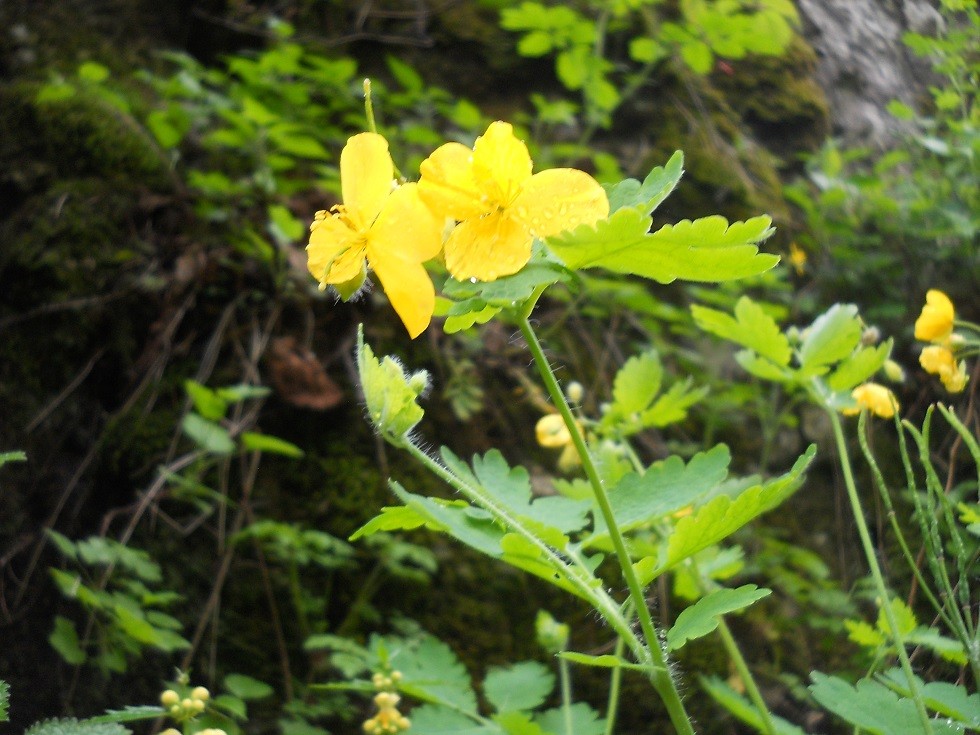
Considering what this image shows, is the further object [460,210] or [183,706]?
[183,706]

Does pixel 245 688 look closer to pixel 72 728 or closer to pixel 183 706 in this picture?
pixel 183 706

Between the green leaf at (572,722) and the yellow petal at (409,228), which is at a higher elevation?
the yellow petal at (409,228)

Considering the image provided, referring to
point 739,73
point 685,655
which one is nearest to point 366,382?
point 685,655

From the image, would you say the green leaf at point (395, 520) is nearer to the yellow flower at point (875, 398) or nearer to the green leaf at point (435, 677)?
the green leaf at point (435, 677)

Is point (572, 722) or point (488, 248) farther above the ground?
point (488, 248)

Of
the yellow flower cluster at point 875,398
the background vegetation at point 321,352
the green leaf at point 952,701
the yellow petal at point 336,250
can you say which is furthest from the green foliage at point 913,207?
the yellow petal at point 336,250

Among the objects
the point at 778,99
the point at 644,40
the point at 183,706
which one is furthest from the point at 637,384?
the point at 778,99
